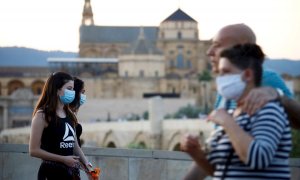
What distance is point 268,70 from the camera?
430cm

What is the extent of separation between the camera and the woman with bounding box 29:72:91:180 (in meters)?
5.58

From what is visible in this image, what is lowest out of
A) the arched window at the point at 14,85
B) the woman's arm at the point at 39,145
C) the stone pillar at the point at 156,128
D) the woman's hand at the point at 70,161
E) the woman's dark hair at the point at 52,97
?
the stone pillar at the point at 156,128

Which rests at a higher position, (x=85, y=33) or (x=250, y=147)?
(x=85, y=33)

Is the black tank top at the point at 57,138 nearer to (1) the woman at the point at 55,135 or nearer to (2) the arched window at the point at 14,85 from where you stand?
(1) the woman at the point at 55,135

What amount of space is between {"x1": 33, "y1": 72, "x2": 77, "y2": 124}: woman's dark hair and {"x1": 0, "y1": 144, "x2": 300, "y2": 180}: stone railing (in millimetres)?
2103

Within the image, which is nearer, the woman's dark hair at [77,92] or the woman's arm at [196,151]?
the woman's arm at [196,151]

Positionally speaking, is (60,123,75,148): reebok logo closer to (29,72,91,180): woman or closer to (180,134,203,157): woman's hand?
(29,72,91,180): woman

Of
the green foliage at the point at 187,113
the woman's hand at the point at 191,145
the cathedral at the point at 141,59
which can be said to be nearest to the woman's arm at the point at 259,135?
the woman's hand at the point at 191,145

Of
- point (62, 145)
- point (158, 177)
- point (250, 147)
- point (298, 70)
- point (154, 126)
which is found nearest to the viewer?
point (250, 147)

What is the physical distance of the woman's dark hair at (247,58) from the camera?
385cm

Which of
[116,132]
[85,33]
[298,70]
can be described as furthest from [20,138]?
[298,70]

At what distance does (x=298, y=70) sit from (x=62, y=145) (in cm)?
11880

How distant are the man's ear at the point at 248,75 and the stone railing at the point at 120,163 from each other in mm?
3890

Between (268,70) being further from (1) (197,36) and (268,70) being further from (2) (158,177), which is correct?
(1) (197,36)
